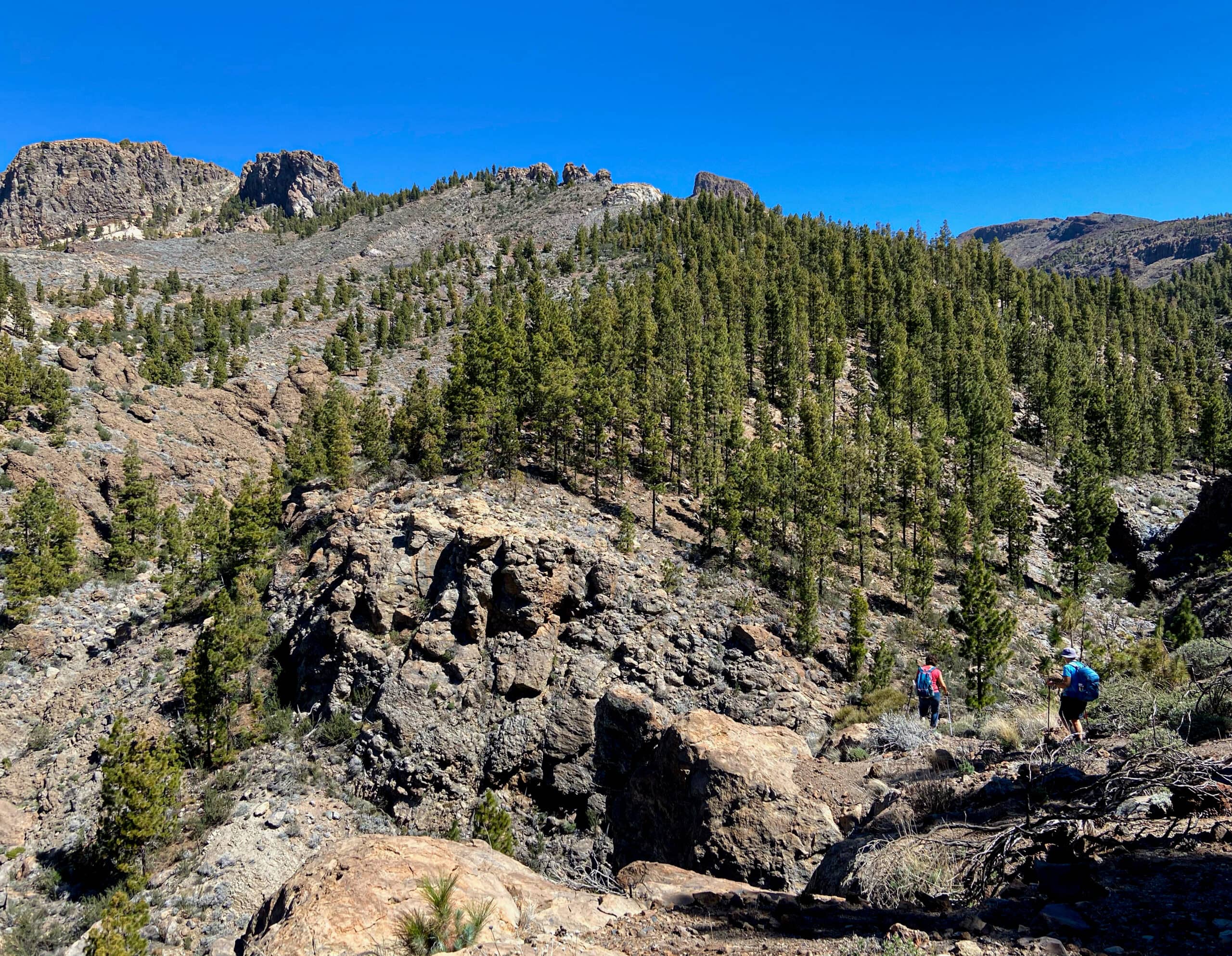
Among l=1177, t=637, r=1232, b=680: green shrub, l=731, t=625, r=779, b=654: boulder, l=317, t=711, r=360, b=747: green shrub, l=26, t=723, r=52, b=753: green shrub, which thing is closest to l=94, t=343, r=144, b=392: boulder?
l=26, t=723, r=52, b=753: green shrub

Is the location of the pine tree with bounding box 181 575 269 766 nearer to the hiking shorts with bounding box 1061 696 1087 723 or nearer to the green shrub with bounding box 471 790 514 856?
the green shrub with bounding box 471 790 514 856

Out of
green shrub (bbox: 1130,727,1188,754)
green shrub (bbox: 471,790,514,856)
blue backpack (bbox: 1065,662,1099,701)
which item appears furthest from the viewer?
green shrub (bbox: 471,790,514,856)

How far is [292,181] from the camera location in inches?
7254

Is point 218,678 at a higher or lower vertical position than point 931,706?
higher

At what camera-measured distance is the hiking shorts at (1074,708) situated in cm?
1012

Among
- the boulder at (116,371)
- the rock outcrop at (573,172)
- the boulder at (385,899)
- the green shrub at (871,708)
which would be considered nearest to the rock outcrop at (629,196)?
the rock outcrop at (573,172)

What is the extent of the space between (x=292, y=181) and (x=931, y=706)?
21844cm

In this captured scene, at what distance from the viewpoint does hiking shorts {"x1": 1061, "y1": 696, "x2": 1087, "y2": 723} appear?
10.1 metres

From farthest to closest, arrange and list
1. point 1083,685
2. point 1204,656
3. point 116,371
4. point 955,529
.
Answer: point 116,371
point 955,529
point 1204,656
point 1083,685

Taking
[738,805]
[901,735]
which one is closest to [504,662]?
[738,805]

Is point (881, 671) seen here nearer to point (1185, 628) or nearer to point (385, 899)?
point (1185, 628)

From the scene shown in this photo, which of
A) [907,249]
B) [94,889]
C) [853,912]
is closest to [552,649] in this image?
[94,889]

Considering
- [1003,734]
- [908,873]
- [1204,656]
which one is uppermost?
[908,873]

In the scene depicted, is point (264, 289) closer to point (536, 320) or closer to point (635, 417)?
point (536, 320)
